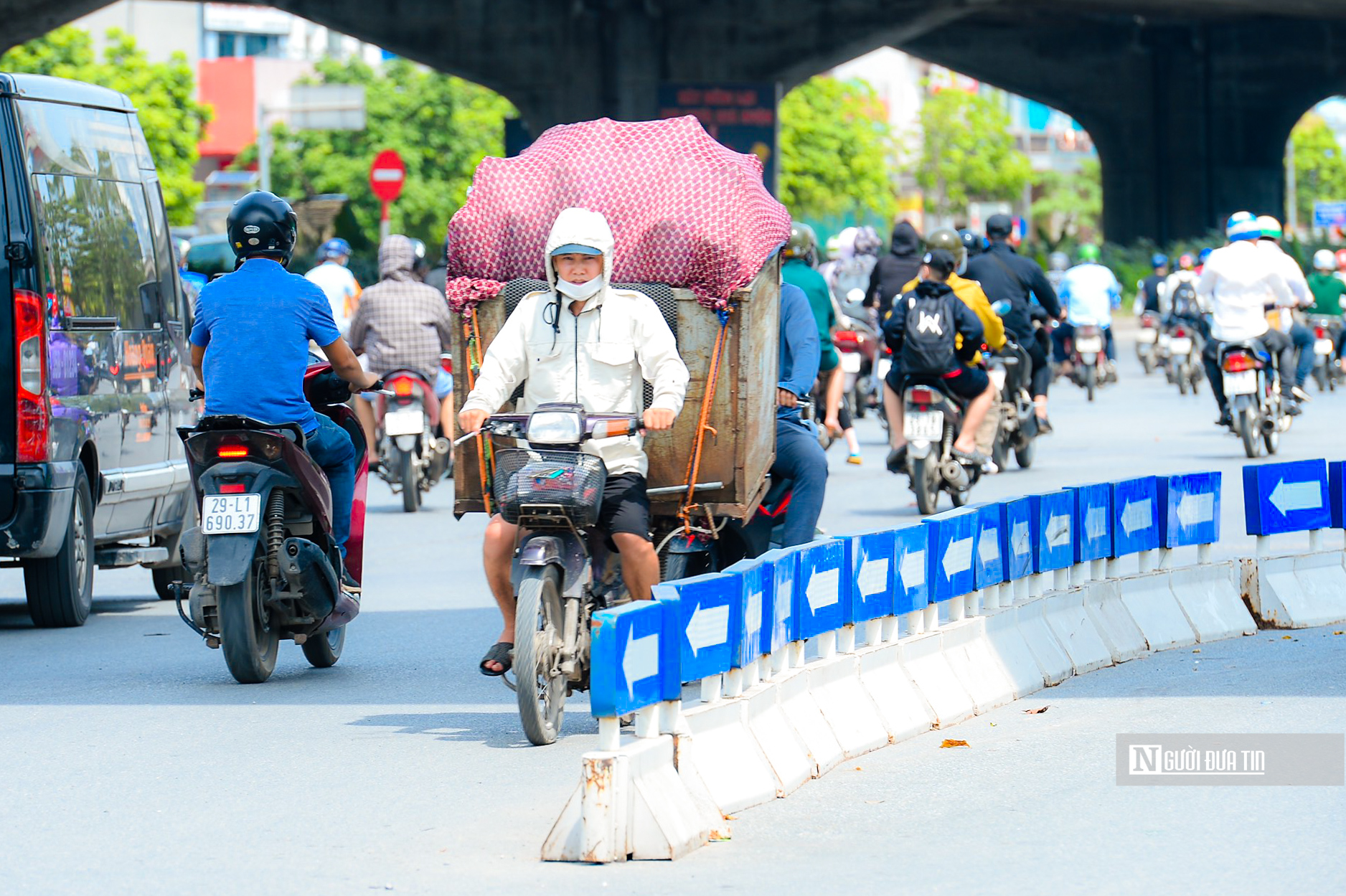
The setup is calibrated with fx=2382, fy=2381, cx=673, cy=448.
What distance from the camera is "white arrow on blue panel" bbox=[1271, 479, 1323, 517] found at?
33.2 ft

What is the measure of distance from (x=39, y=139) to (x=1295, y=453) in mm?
11473

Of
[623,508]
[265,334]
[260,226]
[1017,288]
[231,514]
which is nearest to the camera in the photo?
[623,508]

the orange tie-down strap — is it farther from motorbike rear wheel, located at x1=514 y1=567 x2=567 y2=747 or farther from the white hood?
motorbike rear wheel, located at x1=514 y1=567 x2=567 y2=747

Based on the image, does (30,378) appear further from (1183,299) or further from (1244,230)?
(1183,299)

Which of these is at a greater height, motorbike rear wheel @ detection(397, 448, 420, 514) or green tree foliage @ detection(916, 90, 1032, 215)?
green tree foliage @ detection(916, 90, 1032, 215)

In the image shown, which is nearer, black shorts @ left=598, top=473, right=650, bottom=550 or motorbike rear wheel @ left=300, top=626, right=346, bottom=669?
black shorts @ left=598, top=473, right=650, bottom=550

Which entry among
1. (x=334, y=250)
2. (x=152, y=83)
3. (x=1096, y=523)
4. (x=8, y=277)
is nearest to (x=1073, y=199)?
(x=152, y=83)

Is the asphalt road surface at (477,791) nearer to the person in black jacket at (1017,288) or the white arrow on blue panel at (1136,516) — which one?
the white arrow on blue panel at (1136,516)

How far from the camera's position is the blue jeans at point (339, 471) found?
8.72 metres

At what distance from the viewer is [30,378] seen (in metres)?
9.71

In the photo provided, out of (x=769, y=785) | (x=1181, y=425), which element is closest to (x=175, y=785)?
(x=769, y=785)

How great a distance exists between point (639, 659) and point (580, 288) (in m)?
1.86

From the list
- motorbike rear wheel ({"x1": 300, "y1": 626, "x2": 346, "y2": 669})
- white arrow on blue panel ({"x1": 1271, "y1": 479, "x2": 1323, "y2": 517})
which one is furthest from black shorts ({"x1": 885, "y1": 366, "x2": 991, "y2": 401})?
motorbike rear wheel ({"x1": 300, "y1": 626, "x2": 346, "y2": 669})

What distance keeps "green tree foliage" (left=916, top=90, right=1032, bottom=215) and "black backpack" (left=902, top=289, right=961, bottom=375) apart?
70.6 meters
